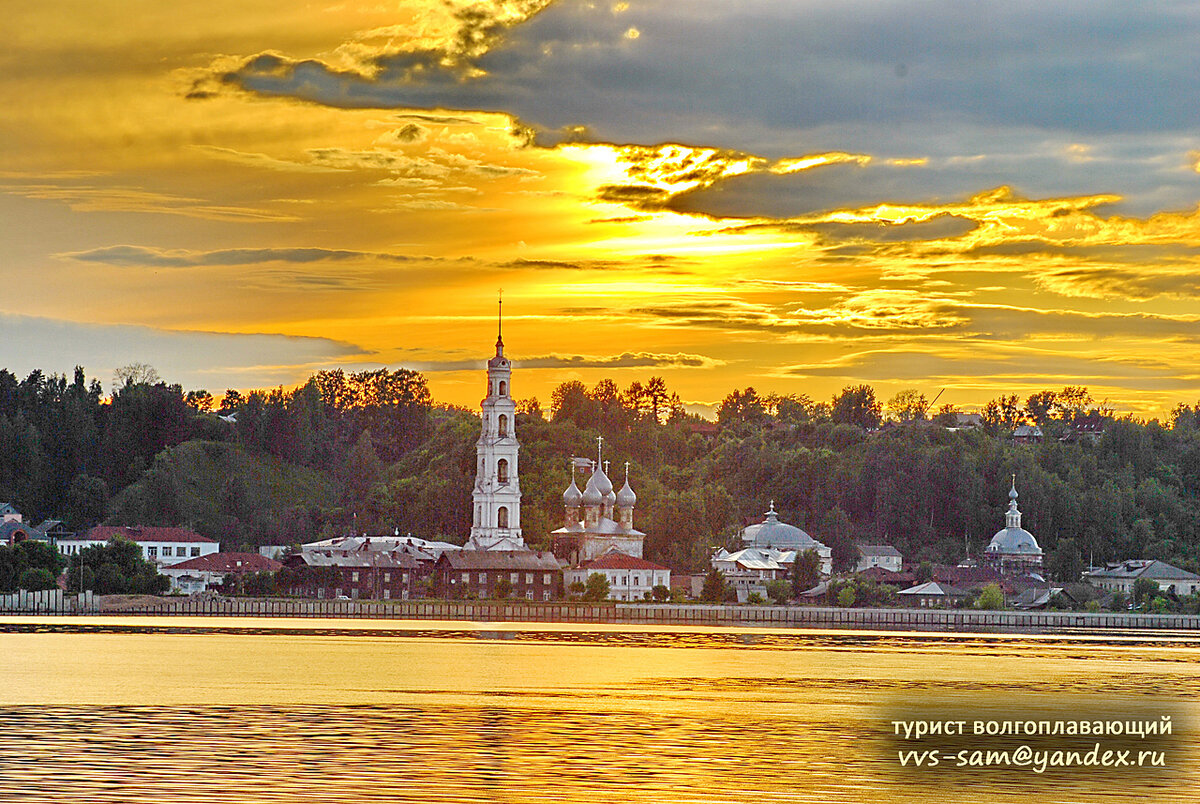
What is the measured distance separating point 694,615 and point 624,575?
1189cm

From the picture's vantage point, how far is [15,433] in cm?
16912

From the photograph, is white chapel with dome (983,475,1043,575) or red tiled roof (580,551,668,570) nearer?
red tiled roof (580,551,668,570)

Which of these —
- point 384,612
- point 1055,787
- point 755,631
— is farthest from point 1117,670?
point 384,612

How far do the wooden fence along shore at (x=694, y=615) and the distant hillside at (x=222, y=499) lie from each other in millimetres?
33391

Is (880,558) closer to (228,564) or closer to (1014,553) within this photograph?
(1014,553)

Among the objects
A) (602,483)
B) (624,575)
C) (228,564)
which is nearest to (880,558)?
(602,483)

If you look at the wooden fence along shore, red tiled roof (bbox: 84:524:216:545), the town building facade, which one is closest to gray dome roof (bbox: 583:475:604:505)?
the town building facade

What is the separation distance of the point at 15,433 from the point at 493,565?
57047mm

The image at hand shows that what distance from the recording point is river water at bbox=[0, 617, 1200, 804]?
36.2 meters

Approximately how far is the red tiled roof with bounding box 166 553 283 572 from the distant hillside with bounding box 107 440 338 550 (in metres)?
19.7

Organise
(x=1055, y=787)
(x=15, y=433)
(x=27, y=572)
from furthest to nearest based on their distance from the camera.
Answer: (x=15, y=433) → (x=27, y=572) → (x=1055, y=787)

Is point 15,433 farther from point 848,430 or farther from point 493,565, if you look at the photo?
point 848,430

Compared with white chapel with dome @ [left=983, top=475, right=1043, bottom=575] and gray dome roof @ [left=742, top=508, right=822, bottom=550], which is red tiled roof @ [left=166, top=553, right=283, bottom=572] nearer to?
gray dome roof @ [left=742, top=508, right=822, bottom=550]

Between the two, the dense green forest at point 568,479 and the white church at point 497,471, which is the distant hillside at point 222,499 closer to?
the dense green forest at point 568,479
